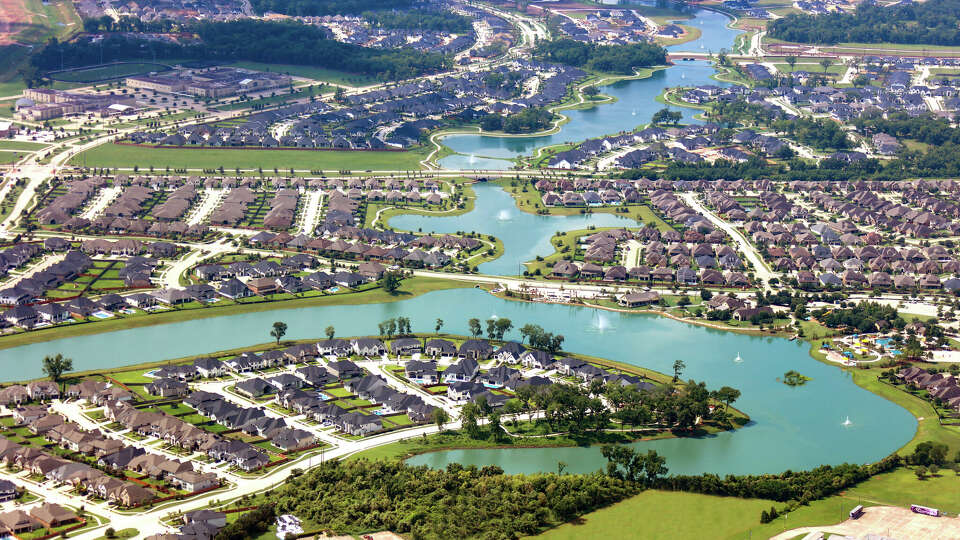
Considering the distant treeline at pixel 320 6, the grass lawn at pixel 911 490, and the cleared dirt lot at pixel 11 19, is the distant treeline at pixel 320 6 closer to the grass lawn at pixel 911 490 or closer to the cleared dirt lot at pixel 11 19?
the cleared dirt lot at pixel 11 19

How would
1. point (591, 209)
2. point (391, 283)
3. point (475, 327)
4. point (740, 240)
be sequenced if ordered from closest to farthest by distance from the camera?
point (475, 327) < point (391, 283) < point (740, 240) < point (591, 209)

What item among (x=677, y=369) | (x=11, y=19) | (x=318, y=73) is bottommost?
(x=677, y=369)

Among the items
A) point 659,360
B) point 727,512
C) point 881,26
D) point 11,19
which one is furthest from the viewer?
point 881,26

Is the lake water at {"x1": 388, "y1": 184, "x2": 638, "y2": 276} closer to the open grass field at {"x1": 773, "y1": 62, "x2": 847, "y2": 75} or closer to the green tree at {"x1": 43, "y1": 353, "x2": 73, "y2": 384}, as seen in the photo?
the green tree at {"x1": 43, "y1": 353, "x2": 73, "y2": 384}

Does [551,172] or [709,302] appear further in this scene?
[551,172]

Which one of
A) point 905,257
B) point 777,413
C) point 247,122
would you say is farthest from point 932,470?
point 247,122

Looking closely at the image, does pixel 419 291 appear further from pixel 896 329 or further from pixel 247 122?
pixel 247 122

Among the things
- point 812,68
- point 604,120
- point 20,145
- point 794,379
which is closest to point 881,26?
point 812,68

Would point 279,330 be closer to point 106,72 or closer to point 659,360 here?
point 659,360
